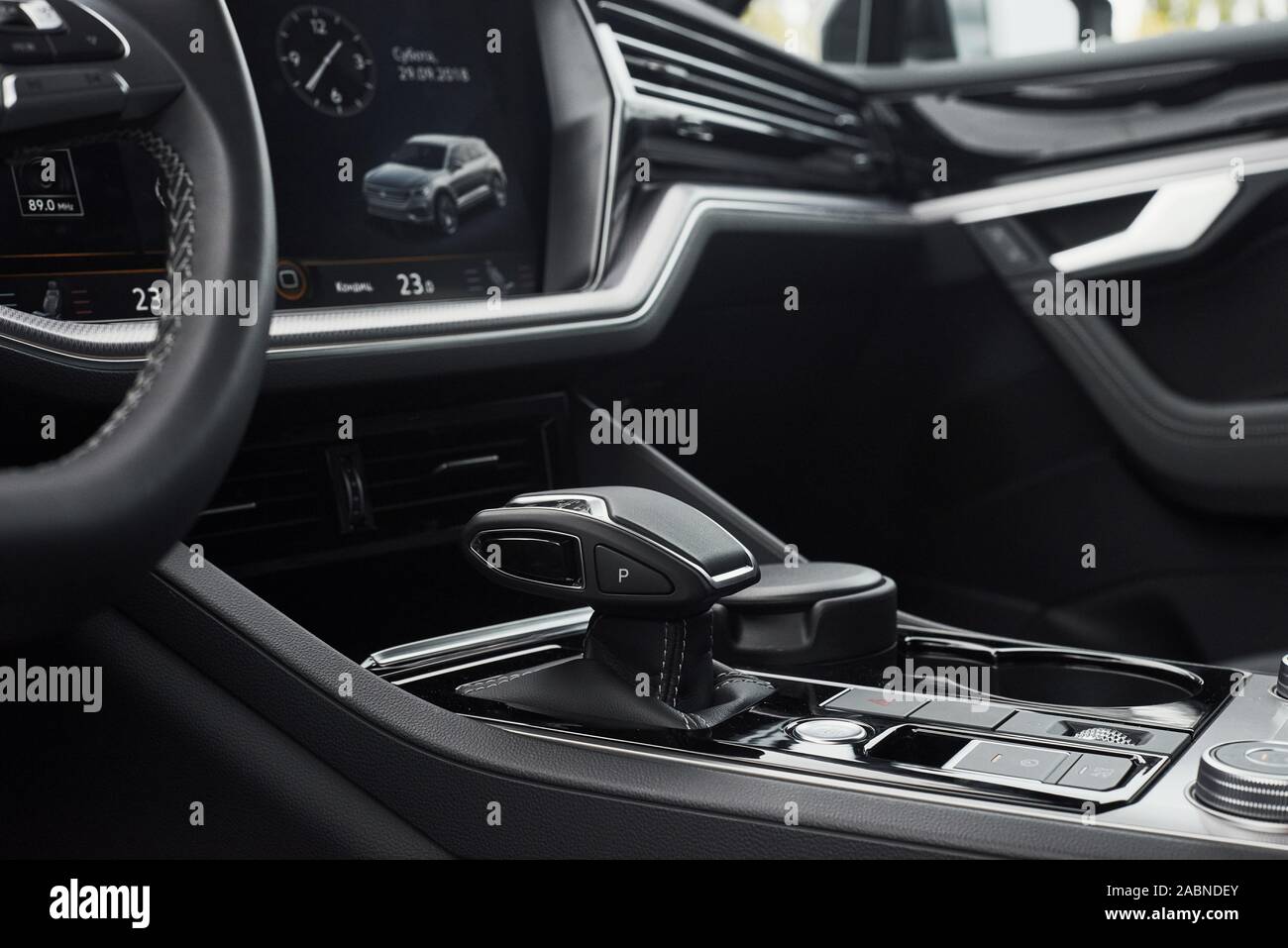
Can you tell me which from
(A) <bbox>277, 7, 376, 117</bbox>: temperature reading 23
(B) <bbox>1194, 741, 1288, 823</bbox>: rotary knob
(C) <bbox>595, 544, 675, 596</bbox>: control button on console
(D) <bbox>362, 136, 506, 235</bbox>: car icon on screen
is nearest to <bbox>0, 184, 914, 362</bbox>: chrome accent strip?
(D) <bbox>362, 136, 506, 235</bbox>: car icon on screen

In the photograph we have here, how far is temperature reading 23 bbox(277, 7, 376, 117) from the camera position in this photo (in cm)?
127

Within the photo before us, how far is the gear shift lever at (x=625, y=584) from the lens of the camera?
2.99 ft

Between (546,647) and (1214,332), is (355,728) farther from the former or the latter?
(1214,332)

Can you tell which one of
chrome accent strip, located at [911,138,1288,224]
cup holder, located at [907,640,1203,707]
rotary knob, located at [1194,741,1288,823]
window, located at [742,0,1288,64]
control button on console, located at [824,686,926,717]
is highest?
window, located at [742,0,1288,64]

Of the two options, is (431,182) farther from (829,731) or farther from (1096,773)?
(1096,773)

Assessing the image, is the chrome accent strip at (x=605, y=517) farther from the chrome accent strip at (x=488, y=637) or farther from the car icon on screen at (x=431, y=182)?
the car icon on screen at (x=431, y=182)

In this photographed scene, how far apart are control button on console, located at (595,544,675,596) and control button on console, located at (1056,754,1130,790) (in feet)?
0.95

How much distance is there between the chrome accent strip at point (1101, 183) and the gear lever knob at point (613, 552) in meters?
1.13

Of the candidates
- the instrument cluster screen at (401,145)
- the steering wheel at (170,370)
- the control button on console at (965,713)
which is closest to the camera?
the steering wheel at (170,370)

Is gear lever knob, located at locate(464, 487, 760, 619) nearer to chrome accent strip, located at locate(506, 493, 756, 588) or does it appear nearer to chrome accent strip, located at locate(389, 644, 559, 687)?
chrome accent strip, located at locate(506, 493, 756, 588)

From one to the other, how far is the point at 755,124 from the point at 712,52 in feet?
0.36

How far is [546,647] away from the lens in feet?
3.88

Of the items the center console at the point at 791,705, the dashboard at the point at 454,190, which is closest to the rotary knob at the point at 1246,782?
the center console at the point at 791,705
